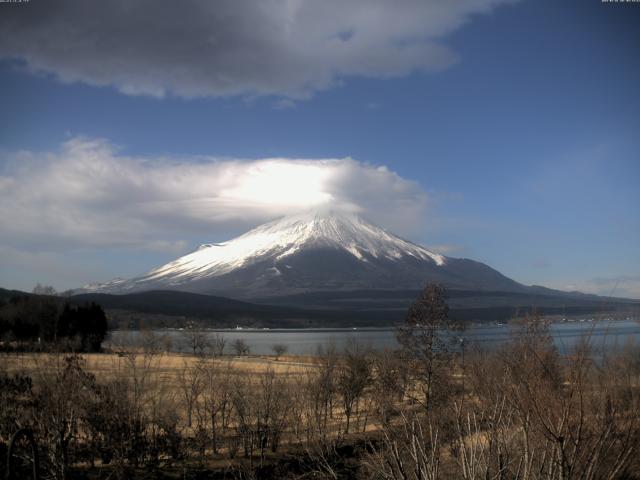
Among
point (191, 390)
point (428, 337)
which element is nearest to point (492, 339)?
point (428, 337)

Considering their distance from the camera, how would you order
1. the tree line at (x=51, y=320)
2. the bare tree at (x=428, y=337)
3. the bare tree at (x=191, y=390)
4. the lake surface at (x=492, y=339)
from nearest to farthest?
the lake surface at (x=492, y=339), the bare tree at (x=428, y=337), the bare tree at (x=191, y=390), the tree line at (x=51, y=320)

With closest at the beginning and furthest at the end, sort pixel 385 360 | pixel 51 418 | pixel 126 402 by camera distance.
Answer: pixel 51 418 < pixel 126 402 < pixel 385 360

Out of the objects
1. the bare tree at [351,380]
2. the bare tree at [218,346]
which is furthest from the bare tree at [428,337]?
the bare tree at [218,346]

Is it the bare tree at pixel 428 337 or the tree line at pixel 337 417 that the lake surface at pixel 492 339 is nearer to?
the tree line at pixel 337 417

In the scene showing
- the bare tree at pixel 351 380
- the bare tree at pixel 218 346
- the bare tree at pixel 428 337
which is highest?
the bare tree at pixel 428 337

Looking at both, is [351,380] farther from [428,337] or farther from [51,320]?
[51,320]

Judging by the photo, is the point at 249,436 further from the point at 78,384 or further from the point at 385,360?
the point at 385,360

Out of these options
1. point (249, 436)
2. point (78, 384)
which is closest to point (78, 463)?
point (78, 384)

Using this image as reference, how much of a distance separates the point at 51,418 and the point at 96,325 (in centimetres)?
7223

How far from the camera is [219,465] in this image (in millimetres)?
23500

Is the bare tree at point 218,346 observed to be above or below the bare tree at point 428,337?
below

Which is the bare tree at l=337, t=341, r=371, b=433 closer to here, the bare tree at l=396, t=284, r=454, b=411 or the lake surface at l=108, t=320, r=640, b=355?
the lake surface at l=108, t=320, r=640, b=355

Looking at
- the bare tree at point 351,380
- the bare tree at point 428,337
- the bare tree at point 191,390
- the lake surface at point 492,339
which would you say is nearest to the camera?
the lake surface at point 492,339

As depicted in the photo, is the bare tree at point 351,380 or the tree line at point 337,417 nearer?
the tree line at point 337,417
